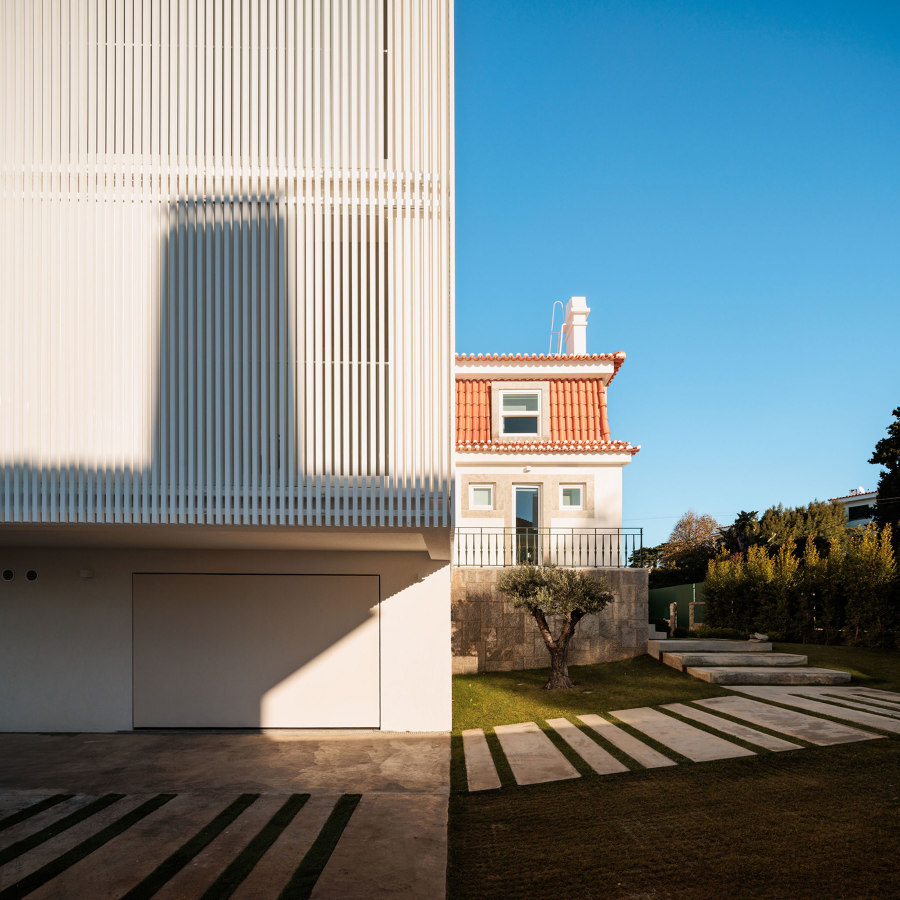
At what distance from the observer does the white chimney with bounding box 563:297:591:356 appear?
19484mm

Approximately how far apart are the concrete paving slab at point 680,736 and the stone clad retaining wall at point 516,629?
11.9ft

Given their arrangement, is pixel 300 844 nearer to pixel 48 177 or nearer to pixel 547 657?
pixel 48 177

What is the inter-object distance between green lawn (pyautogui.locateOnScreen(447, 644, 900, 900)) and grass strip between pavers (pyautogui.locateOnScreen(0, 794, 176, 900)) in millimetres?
2688

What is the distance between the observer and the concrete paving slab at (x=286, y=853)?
4980 millimetres

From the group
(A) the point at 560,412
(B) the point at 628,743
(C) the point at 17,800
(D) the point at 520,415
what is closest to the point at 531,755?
(B) the point at 628,743

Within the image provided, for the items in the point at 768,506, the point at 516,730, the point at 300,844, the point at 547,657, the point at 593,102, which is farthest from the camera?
the point at 768,506

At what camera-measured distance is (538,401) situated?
17266 mm

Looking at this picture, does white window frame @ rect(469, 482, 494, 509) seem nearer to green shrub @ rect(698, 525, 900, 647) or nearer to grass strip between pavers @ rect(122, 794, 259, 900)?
green shrub @ rect(698, 525, 900, 647)

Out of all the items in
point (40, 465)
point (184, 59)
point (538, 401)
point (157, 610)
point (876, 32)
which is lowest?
point (157, 610)

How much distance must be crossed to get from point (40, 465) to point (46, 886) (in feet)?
12.2

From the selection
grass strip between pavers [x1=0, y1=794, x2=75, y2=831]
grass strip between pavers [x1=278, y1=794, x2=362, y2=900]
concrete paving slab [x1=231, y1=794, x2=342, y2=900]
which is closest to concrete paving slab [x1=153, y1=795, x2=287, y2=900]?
concrete paving slab [x1=231, y1=794, x2=342, y2=900]

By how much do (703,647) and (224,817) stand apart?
1113cm

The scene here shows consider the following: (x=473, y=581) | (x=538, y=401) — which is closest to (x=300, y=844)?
(x=473, y=581)

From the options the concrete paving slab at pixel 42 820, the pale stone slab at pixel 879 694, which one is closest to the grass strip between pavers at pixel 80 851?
the concrete paving slab at pixel 42 820
